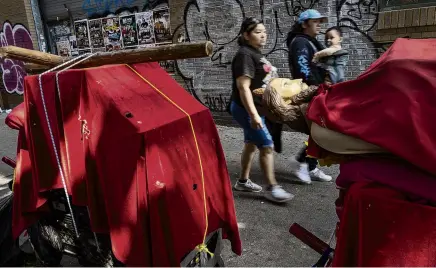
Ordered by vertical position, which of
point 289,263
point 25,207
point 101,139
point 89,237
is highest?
point 101,139

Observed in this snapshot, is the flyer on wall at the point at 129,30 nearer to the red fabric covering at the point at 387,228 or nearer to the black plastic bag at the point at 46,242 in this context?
the black plastic bag at the point at 46,242

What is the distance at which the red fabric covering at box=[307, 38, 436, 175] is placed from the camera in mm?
1230

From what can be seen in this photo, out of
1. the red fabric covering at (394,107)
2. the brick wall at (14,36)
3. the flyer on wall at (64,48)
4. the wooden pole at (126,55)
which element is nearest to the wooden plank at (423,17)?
the red fabric covering at (394,107)

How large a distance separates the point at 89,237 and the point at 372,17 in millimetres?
4809

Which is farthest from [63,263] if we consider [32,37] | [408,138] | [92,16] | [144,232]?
[32,37]

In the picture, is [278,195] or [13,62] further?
[13,62]

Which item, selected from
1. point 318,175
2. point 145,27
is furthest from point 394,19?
point 145,27

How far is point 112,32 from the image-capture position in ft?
26.0

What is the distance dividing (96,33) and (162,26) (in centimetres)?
188

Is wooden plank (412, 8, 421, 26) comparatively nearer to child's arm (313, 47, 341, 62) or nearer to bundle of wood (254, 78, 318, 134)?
child's arm (313, 47, 341, 62)

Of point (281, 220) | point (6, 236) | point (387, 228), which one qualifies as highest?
Answer: point (387, 228)

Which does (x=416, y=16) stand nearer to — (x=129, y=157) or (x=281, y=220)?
(x=281, y=220)

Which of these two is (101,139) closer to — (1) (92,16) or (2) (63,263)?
(2) (63,263)

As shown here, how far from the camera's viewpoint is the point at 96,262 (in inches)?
88.7
